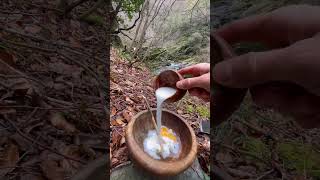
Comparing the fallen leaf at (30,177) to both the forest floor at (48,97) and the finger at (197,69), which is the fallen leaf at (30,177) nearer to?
the forest floor at (48,97)

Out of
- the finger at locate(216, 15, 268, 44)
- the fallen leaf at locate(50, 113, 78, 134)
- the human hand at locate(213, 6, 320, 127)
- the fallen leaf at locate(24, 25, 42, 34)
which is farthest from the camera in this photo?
the fallen leaf at locate(24, 25, 42, 34)

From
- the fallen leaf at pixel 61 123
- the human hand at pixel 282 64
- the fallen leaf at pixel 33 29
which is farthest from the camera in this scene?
the fallen leaf at pixel 33 29

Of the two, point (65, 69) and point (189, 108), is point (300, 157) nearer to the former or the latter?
point (189, 108)

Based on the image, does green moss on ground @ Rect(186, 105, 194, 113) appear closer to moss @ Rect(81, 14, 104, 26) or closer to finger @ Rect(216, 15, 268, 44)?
finger @ Rect(216, 15, 268, 44)

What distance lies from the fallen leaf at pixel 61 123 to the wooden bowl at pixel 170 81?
0.17m

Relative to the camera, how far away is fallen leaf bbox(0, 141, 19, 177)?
1.98 ft

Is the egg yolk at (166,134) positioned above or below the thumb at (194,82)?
below

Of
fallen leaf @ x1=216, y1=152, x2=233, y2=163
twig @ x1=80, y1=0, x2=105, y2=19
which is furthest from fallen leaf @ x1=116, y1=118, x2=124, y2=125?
twig @ x1=80, y1=0, x2=105, y2=19

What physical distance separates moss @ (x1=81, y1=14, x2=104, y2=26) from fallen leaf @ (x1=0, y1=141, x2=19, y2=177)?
1.12 feet

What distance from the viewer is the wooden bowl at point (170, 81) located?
62 cm

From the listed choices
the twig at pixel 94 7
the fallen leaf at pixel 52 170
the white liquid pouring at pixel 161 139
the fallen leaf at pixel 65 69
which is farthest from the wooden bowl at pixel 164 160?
the twig at pixel 94 7

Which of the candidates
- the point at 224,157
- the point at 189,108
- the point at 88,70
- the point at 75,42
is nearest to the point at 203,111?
the point at 189,108

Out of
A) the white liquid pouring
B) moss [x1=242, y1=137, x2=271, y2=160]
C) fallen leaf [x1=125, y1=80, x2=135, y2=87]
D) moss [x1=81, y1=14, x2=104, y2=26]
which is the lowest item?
moss [x1=242, y1=137, x2=271, y2=160]

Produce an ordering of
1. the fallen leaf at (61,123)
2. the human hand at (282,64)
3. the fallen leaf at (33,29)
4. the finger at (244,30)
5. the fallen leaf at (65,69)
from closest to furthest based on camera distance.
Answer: the human hand at (282,64), the finger at (244,30), the fallen leaf at (61,123), the fallen leaf at (65,69), the fallen leaf at (33,29)
